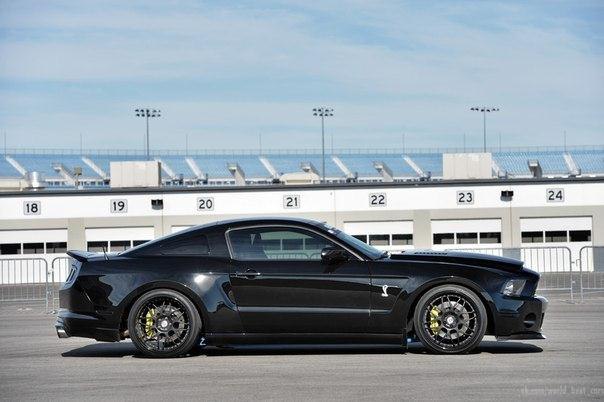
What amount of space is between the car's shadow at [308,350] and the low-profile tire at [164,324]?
13.8 inches

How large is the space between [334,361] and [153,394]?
7.08 ft

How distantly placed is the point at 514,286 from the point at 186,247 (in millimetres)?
3226

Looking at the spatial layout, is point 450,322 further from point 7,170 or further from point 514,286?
point 7,170

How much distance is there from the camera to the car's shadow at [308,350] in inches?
396

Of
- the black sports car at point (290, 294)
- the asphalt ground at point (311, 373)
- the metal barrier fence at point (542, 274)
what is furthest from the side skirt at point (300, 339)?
the metal barrier fence at point (542, 274)

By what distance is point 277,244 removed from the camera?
9953 millimetres

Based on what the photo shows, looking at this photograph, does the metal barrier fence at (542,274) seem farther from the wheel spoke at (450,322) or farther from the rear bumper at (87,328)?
the wheel spoke at (450,322)

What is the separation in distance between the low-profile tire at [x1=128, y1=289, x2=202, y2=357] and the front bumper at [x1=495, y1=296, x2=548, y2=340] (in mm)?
2877

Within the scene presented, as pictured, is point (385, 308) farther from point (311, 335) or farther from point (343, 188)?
point (343, 188)

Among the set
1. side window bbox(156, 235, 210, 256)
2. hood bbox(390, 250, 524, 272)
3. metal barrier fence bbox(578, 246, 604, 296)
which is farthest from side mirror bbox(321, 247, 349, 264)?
metal barrier fence bbox(578, 246, 604, 296)

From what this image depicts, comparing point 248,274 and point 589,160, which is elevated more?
point 589,160

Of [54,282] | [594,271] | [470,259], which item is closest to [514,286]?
[470,259]

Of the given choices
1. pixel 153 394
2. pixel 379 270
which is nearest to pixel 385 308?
pixel 379 270

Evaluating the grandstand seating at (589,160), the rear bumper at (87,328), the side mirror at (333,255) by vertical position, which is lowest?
the rear bumper at (87,328)
